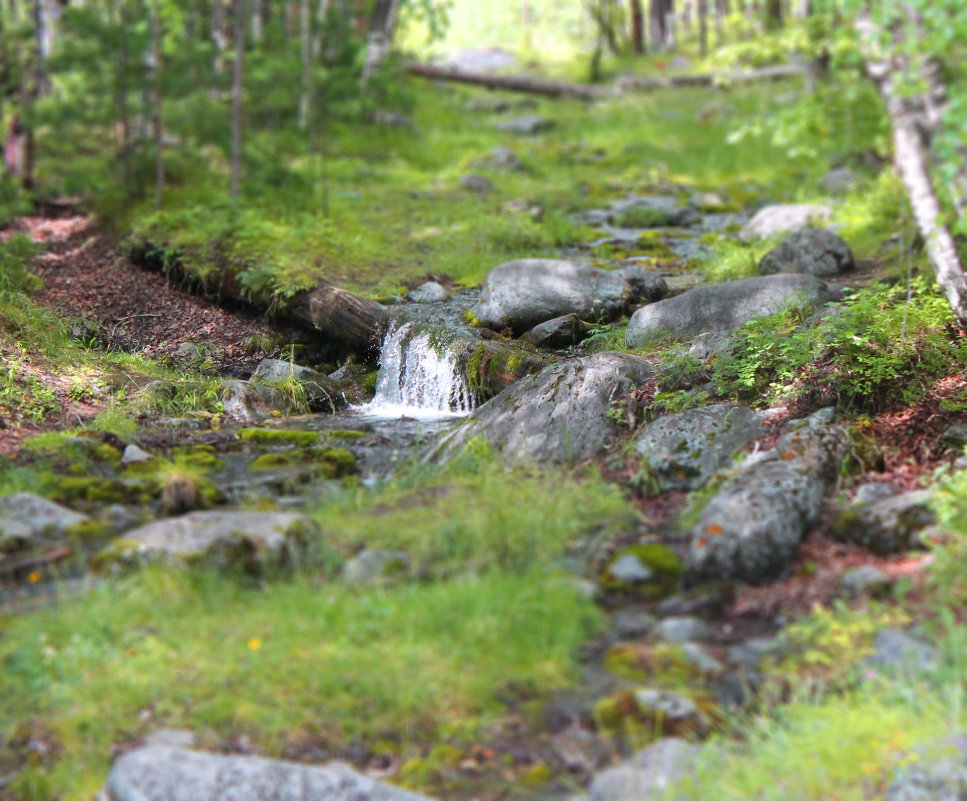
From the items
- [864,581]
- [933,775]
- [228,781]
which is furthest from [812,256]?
[228,781]

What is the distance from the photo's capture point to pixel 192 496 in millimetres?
5777

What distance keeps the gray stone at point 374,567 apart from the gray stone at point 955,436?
3741mm

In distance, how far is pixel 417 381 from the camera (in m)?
8.71

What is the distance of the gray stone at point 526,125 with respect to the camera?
19.8 m

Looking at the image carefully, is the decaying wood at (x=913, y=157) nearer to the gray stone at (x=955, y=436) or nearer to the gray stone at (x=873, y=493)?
the gray stone at (x=955, y=436)

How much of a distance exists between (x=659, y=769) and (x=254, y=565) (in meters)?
2.44

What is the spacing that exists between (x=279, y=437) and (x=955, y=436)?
5.04m

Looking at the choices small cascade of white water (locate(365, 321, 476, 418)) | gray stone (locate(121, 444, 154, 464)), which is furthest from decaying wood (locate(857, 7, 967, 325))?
gray stone (locate(121, 444, 154, 464))

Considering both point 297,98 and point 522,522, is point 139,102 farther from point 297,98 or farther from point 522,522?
point 522,522

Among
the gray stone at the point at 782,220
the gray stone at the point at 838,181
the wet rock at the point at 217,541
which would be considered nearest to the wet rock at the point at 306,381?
the wet rock at the point at 217,541

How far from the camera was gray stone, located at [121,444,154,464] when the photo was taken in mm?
6496

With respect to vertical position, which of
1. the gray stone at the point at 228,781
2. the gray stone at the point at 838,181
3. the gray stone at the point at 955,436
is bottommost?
the gray stone at the point at 228,781

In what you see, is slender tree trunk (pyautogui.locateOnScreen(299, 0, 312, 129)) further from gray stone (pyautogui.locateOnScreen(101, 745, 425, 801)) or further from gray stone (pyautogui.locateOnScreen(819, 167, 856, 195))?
gray stone (pyautogui.locateOnScreen(101, 745, 425, 801))

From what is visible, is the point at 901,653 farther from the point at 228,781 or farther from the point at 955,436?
the point at 228,781
